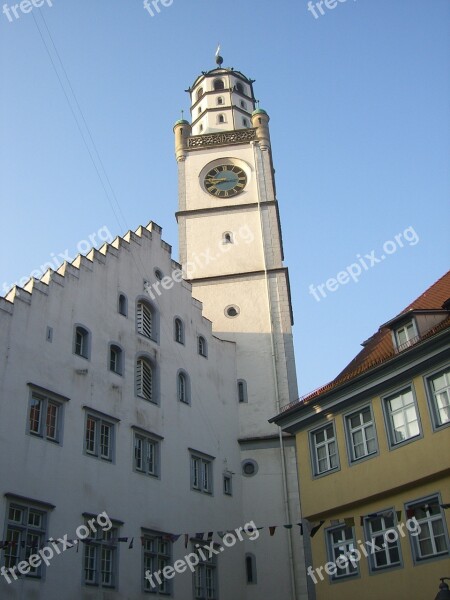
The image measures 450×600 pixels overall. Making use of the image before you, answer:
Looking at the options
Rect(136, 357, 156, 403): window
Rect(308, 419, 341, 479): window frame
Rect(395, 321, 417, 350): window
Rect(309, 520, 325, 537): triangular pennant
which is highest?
Rect(136, 357, 156, 403): window

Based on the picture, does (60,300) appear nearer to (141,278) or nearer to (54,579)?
(141,278)

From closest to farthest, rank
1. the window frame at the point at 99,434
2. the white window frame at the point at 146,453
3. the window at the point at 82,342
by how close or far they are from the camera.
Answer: the window frame at the point at 99,434 → the window at the point at 82,342 → the white window frame at the point at 146,453

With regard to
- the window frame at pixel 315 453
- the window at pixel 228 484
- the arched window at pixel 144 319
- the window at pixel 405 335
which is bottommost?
the window frame at pixel 315 453

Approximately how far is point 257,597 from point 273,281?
47.7 feet

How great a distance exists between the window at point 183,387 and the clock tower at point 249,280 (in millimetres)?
3458

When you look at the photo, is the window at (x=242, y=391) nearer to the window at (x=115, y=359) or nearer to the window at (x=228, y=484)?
the window at (x=228, y=484)

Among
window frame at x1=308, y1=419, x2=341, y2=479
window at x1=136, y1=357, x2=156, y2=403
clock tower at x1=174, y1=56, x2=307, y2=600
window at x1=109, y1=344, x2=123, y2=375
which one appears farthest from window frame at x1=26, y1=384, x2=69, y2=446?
clock tower at x1=174, y1=56, x2=307, y2=600

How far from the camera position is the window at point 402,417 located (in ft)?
64.2

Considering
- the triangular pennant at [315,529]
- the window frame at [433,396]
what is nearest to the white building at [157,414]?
the triangular pennant at [315,529]

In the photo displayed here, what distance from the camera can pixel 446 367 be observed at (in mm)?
19141

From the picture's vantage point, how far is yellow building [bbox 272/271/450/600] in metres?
18.5

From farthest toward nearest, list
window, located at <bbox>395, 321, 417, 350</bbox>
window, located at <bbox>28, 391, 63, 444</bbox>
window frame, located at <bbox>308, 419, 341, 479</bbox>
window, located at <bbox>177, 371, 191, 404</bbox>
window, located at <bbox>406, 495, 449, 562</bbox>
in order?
window, located at <bbox>177, 371, 191, 404</bbox>
window, located at <bbox>28, 391, 63, 444</bbox>
window frame, located at <bbox>308, 419, 341, 479</bbox>
window, located at <bbox>395, 321, 417, 350</bbox>
window, located at <bbox>406, 495, 449, 562</bbox>

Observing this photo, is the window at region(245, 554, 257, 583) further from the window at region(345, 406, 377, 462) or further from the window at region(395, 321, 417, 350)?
the window at region(395, 321, 417, 350)

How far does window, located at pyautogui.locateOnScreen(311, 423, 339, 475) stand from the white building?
16.9 ft
